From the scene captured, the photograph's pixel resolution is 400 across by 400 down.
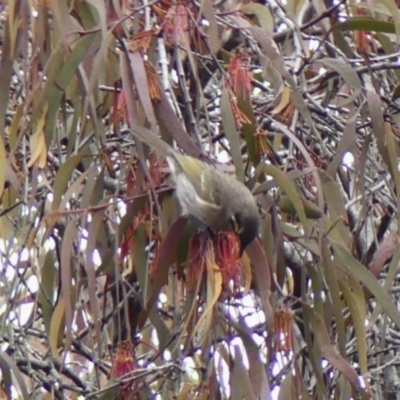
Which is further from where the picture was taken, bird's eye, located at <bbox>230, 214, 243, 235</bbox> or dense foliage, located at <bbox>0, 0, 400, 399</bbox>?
bird's eye, located at <bbox>230, 214, 243, 235</bbox>

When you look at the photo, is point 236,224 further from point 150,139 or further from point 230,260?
point 150,139

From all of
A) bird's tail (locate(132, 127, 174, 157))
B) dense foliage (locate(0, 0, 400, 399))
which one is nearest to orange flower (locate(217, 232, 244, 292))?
dense foliage (locate(0, 0, 400, 399))

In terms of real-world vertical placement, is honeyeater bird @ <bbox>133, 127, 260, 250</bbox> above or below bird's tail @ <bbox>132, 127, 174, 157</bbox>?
Answer: below

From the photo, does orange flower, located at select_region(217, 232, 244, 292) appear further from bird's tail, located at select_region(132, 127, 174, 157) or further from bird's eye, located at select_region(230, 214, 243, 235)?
bird's tail, located at select_region(132, 127, 174, 157)

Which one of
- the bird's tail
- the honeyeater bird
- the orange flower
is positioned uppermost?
the bird's tail

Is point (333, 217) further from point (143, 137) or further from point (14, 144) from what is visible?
point (14, 144)

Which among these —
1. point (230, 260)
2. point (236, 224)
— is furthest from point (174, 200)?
point (230, 260)

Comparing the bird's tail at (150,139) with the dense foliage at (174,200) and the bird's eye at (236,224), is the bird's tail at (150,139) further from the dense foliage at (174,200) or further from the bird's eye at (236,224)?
the bird's eye at (236,224)

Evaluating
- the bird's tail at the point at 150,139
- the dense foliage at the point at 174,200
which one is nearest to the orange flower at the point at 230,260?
the dense foliage at the point at 174,200

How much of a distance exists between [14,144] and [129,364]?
0.44 meters

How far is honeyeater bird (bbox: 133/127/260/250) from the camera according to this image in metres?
1.52

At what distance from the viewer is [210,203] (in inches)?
74.2

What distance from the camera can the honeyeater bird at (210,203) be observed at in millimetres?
1519

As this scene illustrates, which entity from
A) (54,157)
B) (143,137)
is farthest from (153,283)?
(54,157)
